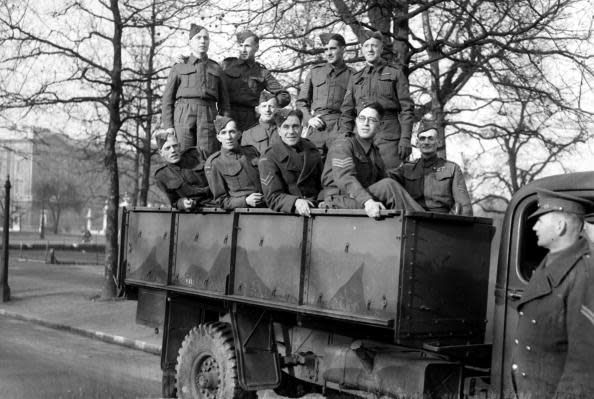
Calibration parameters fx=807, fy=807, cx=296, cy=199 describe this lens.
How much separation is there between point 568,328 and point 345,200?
255 centimetres

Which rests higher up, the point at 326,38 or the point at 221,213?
the point at 326,38

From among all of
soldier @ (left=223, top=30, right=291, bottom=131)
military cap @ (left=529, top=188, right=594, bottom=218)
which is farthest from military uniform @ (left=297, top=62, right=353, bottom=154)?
military cap @ (left=529, top=188, right=594, bottom=218)

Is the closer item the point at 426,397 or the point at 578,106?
the point at 426,397

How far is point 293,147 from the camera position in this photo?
6.44 metres

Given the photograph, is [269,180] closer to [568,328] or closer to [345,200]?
[345,200]

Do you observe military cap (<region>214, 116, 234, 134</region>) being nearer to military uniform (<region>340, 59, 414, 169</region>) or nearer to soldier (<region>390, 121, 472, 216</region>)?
military uniform (<region>340, 59, 414, 169</region>)

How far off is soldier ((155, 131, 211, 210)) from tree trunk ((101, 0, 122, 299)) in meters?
10.2

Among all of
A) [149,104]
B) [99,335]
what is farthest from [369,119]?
[149,104]

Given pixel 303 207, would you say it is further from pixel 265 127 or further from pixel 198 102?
pixel 198 102

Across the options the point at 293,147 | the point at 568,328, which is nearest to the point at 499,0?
the point at 293,147

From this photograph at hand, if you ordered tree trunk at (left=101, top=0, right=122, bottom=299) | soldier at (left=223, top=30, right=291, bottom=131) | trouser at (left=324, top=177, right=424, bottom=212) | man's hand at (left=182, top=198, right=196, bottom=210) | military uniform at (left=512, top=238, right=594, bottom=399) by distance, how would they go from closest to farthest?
1. military uniform at (left=512, top=238, right=594, bottom=399)
2. trouser at (left=324, top=177, right=424, bottom=212)
3. man's hand at (left=182, top=198, right=196, bottom=210)
4. soldier at (left=223, top=30, right=291, bottom=131)
5. tree trunk at (left=101, top=0, right=122, bottom=299)

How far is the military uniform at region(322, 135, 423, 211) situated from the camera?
533cm

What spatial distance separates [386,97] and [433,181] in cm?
169

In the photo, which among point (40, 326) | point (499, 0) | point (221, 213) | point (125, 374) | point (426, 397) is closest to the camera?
point (426, 397)
